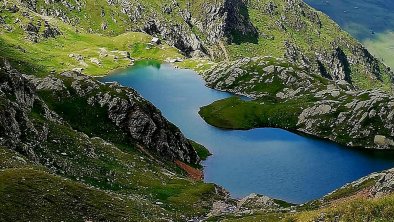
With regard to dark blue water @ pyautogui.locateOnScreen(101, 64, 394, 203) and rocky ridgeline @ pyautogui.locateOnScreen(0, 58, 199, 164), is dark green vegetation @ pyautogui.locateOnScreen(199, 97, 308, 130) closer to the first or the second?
dark blue water @ pyautogui.locateOnScreen(101, 64, 394, 203)

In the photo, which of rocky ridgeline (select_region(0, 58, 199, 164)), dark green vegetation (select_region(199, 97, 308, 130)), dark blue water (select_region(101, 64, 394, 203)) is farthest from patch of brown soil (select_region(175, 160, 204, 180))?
dark green vegetation (select_region(199, 97, 308, 130))

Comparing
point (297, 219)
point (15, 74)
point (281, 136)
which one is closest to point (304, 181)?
point (281, 136)

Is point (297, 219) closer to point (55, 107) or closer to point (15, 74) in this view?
point (15, 74)

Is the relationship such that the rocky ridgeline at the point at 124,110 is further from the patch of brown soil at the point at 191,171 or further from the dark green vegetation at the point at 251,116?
the dark green vegetation at the point at 251,116

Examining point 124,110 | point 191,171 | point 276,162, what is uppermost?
point 124,110

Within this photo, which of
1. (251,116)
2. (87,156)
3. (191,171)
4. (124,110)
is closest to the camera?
(87,156)

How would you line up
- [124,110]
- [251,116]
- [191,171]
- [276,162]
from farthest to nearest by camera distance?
[251,116] → [276,162] → [191,171] → [124,110]

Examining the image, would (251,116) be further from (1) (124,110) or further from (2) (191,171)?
(1) (124,110)

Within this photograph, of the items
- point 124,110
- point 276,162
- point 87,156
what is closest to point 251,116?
point 276,162

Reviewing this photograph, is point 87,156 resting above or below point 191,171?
above
